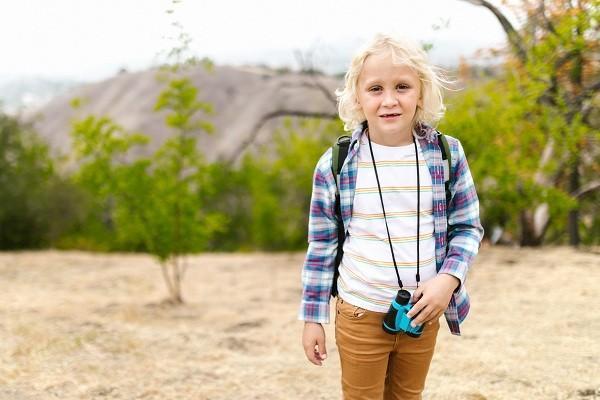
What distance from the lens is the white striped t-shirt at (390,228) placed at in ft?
6.20

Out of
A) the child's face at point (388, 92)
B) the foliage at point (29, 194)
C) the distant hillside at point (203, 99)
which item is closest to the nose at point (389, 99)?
Answer: the child's face at point (388, 92)

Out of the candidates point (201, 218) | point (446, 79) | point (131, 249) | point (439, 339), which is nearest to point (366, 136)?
point (446, 79)

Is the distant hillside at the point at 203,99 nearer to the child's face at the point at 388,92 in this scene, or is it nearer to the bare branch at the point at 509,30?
the bare branch at the point at 509,30

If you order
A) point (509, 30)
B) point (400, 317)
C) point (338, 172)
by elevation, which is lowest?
point (400, 317)

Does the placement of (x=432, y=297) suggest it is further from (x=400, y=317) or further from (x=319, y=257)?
(x=319, y=257)

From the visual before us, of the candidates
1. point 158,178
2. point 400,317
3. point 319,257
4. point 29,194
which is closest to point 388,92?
point 319,257

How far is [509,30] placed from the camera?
7211mm

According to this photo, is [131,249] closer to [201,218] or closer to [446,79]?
[201,218]

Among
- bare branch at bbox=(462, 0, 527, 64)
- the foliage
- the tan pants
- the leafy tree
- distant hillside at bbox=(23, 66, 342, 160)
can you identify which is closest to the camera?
the tan pants

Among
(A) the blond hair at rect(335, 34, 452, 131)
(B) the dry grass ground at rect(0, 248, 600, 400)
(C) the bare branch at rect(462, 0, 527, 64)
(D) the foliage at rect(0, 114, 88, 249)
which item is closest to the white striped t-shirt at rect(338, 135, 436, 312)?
(A) the blond hair at rect(335, 34, 452, 131)

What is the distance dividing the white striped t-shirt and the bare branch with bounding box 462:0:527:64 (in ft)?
18.0

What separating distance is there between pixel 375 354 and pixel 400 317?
0.61ft

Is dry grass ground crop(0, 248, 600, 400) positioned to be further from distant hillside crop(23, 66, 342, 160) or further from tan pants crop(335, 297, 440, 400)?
distant hillside crop(23, 66, 342, 160)

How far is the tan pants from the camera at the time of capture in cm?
190
